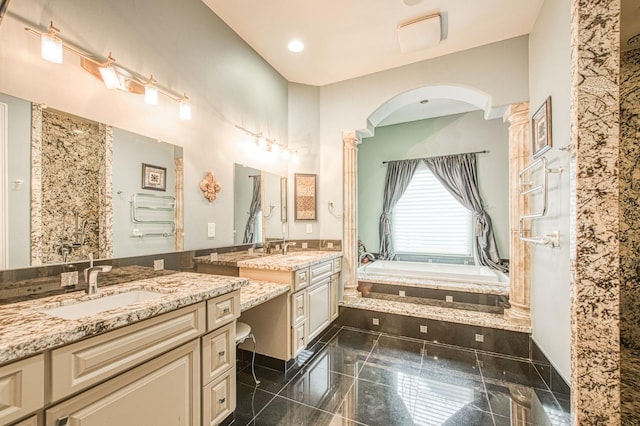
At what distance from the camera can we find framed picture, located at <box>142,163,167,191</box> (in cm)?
174

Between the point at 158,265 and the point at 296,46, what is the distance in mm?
2399

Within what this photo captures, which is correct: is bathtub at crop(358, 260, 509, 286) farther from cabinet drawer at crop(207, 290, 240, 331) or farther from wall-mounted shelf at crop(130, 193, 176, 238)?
wall-mounted shelf at crop(130, 193, 176, 238)

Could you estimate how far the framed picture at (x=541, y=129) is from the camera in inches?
78.2

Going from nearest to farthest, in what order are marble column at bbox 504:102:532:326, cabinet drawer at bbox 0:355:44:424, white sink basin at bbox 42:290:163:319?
cabinet drawer at bbox 0:355:44:424 < white sink basin at bbox 42:290:163:319 < marble column at bbox 504:102:532:326

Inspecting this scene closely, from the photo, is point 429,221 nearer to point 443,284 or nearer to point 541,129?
point 443,284

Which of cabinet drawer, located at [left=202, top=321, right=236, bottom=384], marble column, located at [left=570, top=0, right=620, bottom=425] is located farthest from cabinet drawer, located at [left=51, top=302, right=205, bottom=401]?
marble column, located at [left=570, top=0, right=620, bottom=425]

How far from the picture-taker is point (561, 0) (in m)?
1.81

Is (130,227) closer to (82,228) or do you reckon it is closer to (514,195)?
(82,228)

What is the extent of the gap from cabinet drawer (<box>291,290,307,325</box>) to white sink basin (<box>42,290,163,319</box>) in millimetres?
1063

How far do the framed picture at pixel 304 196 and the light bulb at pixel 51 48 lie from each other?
2.25 metres

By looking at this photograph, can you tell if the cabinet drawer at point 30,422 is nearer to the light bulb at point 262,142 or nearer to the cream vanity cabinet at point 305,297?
the cream vanity cabinet at point 305,297

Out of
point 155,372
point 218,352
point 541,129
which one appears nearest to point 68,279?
point 155,372

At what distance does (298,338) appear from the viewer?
7.38 feet

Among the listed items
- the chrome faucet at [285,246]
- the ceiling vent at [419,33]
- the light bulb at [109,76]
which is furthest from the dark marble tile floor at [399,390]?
the ceiling vent at [419,33]
